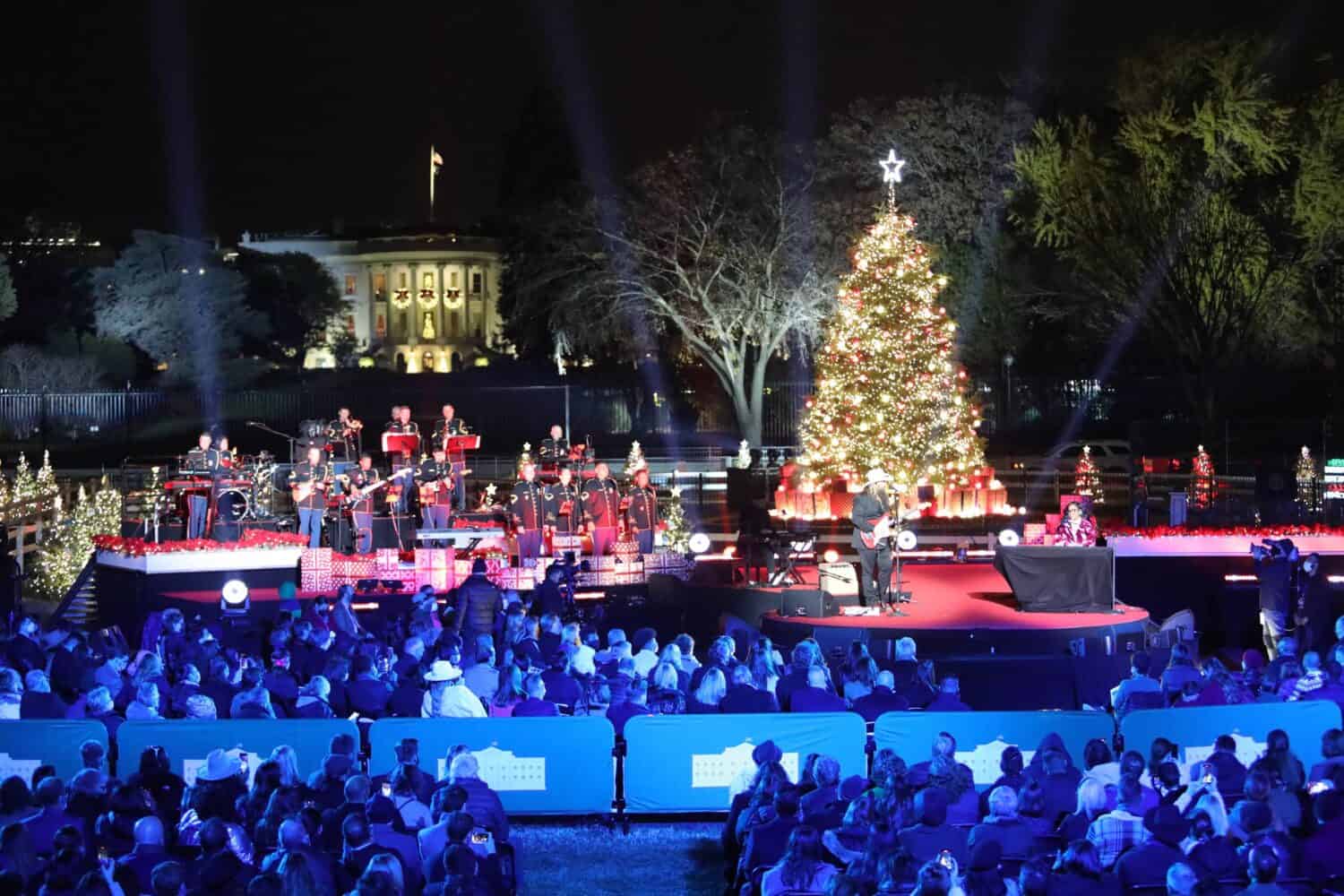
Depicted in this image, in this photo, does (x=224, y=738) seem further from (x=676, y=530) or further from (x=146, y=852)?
(x=676, y=530)

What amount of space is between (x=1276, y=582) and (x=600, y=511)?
9670 millimetres

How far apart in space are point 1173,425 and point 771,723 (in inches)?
1507

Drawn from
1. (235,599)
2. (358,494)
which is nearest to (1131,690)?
(235,599)

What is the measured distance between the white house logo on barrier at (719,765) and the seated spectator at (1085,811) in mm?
3416

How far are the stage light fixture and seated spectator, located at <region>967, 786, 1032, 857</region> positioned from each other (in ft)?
41.5

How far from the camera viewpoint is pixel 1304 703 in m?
12.4

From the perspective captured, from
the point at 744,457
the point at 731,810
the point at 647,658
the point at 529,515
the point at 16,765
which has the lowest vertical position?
the point at 731,810

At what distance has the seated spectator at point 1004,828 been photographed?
9156mm

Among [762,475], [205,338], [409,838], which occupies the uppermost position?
[205,338]

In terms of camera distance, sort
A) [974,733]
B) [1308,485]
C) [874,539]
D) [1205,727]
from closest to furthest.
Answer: [1205,727] → [974,733] → [874,539] → [1308,485]

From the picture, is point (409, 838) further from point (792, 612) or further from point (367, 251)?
point (367, 251)

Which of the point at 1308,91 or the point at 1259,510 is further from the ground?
the point at 1308,91

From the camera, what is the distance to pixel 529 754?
12.9 meters

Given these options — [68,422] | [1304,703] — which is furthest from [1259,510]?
[68,422]
